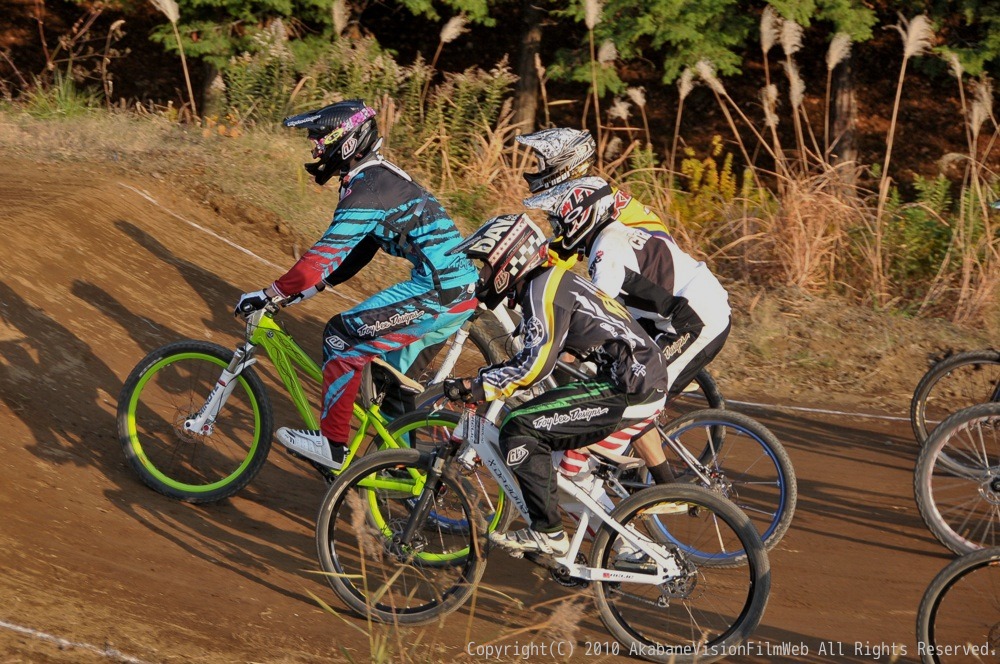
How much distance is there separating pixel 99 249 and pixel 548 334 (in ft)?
17.9

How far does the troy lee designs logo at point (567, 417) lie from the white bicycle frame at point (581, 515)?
22 centimetres

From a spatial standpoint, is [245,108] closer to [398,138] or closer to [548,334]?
[398,138]

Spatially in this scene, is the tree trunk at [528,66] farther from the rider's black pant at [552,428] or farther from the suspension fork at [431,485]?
the suspension fork at [431,485]

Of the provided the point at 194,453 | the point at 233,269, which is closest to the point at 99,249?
the point at 233,269

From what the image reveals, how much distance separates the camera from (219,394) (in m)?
6.29

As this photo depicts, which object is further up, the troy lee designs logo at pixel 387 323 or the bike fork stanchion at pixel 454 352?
the troy lee designs logo at pixel 387 323

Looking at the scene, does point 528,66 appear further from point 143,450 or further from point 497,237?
point 497,237

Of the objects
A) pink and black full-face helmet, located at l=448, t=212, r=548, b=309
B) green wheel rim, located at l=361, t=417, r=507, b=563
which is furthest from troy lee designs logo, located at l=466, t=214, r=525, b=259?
green wheel rim, located at l=361, t=417, r=507, b=563

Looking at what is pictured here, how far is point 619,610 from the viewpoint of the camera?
5.21 metres

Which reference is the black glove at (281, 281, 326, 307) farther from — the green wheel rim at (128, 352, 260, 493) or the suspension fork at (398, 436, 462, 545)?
the suspension fork at (398, 436, 462, 545)

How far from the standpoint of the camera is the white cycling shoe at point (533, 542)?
5.18 metres

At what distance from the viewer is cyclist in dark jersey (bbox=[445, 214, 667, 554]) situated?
504cm

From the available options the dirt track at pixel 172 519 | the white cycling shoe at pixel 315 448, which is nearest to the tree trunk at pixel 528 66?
the dirt track at pixel 172 519

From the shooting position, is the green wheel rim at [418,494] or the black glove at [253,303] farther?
the black glove at [253,303]
